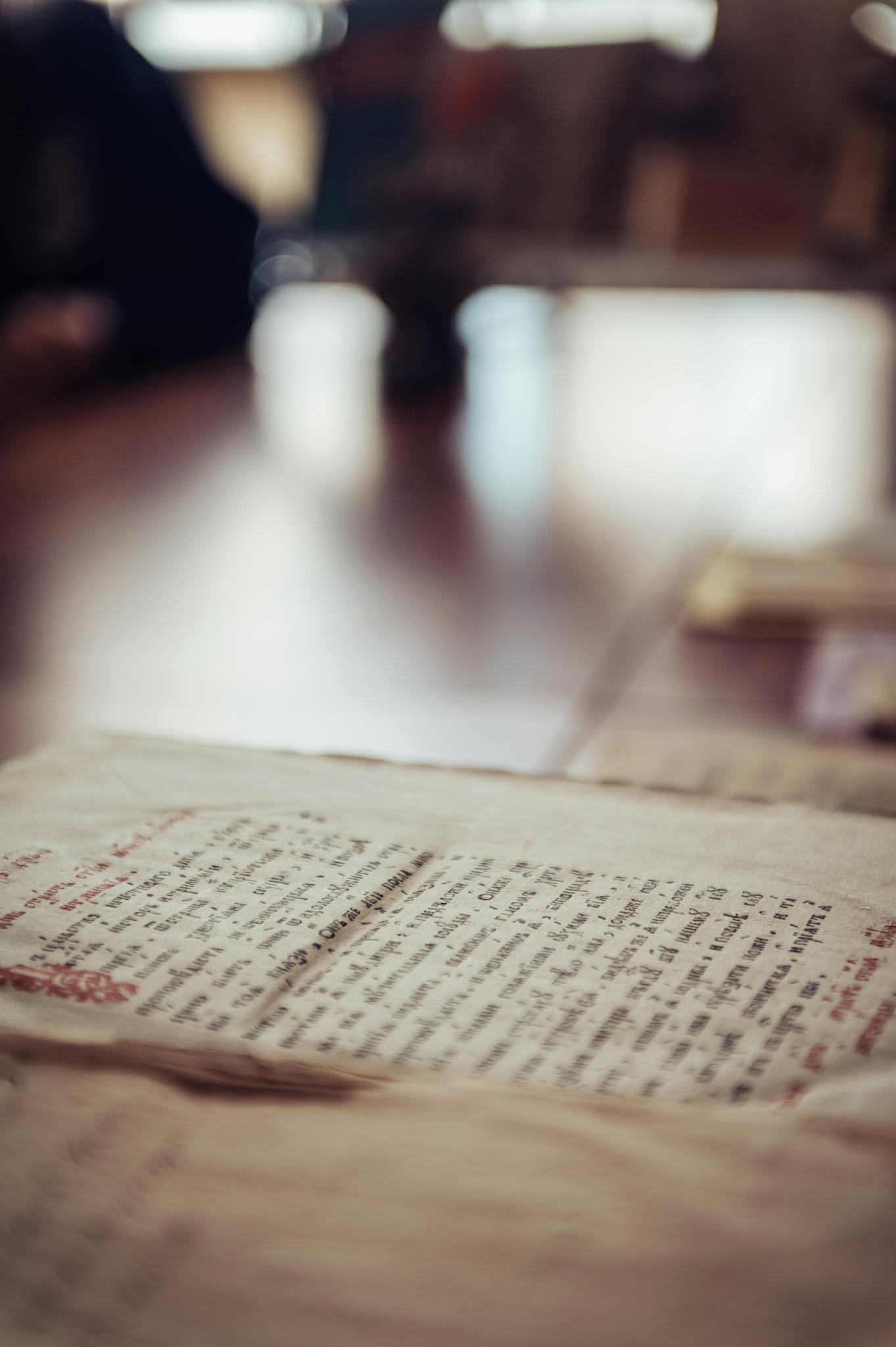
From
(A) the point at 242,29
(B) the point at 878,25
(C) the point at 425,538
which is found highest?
(A) the point at 242,29

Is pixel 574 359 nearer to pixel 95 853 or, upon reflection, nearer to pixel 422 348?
pixel 422 348

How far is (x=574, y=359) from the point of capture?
6.66 feet

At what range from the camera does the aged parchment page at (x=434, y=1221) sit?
0.19 metres

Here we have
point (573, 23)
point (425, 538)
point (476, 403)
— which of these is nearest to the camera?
point (425, 538)

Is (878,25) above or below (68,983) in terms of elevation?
above

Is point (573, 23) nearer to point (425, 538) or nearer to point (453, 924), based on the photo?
point (425, 538)

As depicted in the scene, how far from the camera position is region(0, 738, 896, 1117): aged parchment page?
0.25 meters

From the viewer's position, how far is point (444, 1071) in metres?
0.24

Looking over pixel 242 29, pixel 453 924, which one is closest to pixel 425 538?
pixel 453 924

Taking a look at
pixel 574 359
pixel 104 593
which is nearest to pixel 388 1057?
pixel 104 593

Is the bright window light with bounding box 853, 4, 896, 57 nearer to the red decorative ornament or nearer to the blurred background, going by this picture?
the blurred background

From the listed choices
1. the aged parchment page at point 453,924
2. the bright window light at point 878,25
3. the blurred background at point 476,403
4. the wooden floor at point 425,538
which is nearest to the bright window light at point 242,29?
the blurred background at point 476,403

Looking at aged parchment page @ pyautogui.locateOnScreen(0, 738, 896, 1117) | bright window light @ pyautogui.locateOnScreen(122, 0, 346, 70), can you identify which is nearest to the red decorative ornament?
aged parchment page @ pyautogui.locateOnScreen(0, 738, 896, 1117)

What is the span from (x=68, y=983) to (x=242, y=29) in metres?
6.02
